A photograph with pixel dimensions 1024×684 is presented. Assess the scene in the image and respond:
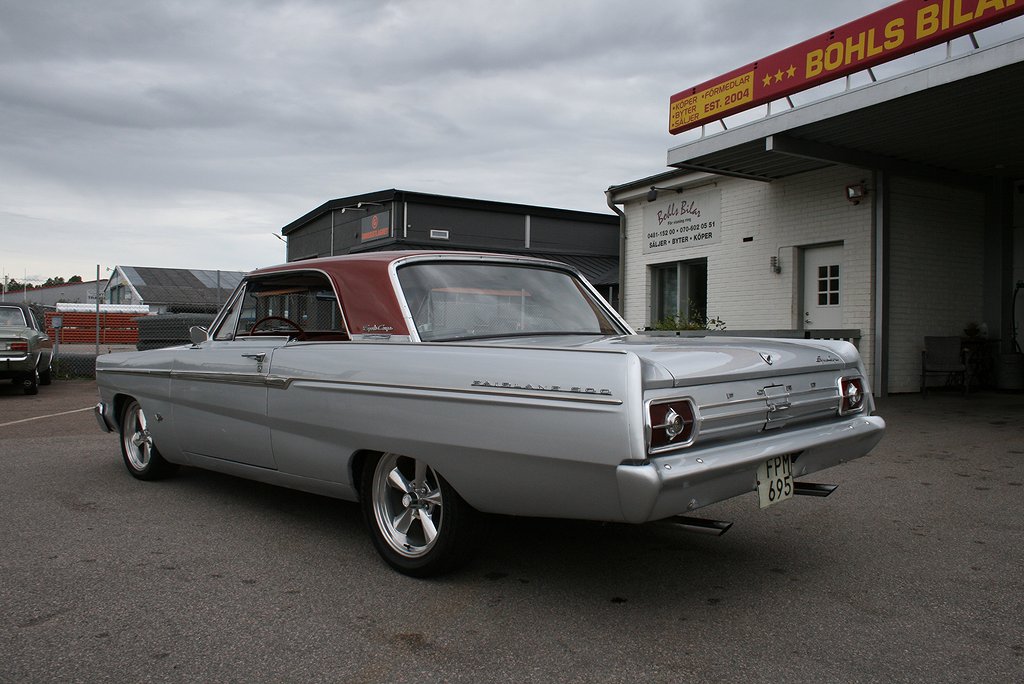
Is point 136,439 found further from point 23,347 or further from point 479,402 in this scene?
point 23,347

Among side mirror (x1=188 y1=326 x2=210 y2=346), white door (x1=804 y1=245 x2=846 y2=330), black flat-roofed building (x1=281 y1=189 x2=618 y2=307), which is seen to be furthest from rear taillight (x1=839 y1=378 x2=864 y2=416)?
black flat-roofed building (x1=281 y1=189 x2=618 y2=307)

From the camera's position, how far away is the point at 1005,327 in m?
12.2

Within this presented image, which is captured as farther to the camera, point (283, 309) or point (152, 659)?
point (283, 309)

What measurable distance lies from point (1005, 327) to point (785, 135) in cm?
492

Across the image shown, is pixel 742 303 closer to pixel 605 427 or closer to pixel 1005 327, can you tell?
pixel 1005 327

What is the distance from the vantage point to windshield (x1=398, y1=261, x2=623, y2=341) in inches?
154

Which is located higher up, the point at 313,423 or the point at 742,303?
the point at 742,303

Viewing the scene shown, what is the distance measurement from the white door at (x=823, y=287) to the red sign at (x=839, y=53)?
2.64 metres

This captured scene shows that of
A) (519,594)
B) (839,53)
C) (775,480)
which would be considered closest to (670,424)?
(775,480)

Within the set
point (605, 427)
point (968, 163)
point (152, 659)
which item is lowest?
point (152, 659)

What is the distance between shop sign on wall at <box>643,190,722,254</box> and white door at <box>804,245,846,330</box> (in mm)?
1880

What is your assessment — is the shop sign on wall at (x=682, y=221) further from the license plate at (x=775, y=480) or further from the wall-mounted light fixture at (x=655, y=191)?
the license plate at (x=775, y=480)

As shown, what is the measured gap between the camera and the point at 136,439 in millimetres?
5703

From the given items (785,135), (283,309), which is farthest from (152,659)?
(785,135)
